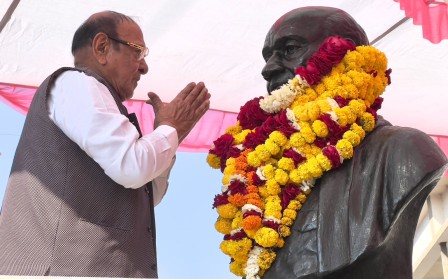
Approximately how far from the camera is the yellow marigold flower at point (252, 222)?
1944mm

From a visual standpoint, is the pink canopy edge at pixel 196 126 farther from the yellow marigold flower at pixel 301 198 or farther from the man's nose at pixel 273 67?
the yellow marigold flower at pixel 301 198

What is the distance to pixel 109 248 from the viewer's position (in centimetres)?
195

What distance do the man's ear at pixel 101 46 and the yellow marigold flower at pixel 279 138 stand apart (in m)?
0.60

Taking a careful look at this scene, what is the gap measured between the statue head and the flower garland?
6 centimetres

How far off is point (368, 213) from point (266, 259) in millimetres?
306

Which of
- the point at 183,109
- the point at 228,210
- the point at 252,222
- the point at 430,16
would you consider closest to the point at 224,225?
the point at 228,210

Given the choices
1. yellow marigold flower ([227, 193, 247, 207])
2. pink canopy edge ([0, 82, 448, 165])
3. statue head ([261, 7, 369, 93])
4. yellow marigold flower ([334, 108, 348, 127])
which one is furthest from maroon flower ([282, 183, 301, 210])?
pink canopy edge ([0, 82, 448, 165])

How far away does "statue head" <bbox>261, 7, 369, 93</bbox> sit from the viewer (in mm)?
2107

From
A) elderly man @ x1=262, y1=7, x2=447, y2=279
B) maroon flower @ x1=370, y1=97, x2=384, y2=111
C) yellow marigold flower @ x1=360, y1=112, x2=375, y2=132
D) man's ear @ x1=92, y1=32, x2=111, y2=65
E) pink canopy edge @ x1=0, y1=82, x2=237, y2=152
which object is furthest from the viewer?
pink canopy edge @ x1=0, y1=82, x2=237, y2=152

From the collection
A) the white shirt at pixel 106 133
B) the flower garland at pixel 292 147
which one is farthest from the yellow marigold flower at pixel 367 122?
the white shirt at pixel 106 133

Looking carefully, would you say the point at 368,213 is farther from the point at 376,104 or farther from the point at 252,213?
the point at 376,104

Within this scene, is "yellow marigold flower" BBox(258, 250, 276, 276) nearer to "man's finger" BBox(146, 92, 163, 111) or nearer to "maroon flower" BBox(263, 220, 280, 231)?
"maroon flower" BBox(263, 220, 280, 231)

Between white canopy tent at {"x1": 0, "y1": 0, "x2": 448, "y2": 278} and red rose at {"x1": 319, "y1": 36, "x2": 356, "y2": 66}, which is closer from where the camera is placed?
red rose at {"x1": 319, "y1": 36, "x2": 356, "y2": 66}

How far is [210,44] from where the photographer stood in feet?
13.1
